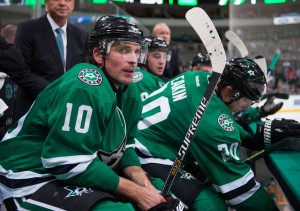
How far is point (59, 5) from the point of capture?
220cm

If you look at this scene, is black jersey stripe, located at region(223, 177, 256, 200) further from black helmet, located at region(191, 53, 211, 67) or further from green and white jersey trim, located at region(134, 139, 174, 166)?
black helmet, located at region(191, 53, 211, 67)

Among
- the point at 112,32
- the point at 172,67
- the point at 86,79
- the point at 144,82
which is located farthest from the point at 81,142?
the point at 172,67

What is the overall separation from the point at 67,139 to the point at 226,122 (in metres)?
0.72

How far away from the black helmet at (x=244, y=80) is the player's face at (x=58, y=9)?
914 millimetres

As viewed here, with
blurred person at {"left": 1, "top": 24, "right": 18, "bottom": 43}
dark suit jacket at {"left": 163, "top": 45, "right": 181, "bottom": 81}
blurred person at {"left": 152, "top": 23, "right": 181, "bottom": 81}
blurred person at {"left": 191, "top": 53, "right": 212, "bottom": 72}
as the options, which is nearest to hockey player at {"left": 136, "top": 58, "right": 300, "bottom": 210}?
blurred person at {"left": 1, "top": 24, "right": 18, "bottom": 43}

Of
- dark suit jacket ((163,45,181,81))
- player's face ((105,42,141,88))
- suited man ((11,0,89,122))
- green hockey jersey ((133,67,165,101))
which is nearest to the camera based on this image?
player's face ((105,42,141,88))

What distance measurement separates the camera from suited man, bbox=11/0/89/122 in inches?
84.0

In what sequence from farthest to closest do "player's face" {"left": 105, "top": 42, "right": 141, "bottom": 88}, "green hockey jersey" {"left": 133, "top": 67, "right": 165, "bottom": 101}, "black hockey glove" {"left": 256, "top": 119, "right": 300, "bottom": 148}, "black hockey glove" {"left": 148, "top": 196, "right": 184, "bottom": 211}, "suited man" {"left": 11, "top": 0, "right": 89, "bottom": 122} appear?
"green hockey jersey" {"left": 133, "top": 67, "right": 165, "bottom": 101}, "suited man" {"left": 11, "top": 0, "right": 89, "bottom": 122}, "black hockey glove" {"left": 256, "top": 119, "right": 300, "bottom": 148}, "player's face" {"left": 105, "top": 42, "right": 141, "bottom": 88}, "black hockey glove" {"left": 148, "top": 196, "right": 184, "bottom": 211}

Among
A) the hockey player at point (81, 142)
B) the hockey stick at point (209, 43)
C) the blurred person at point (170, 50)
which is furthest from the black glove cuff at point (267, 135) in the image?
the blurred person at point (170, 50)

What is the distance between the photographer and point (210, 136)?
1650 millimetres

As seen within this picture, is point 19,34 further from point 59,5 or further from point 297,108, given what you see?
point 297,108

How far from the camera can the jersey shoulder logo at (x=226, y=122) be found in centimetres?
166

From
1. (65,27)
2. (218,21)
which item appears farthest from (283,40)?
(218,21)

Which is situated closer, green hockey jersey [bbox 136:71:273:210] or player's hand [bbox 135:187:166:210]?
player's hand [bbox 135:187:166:210]
